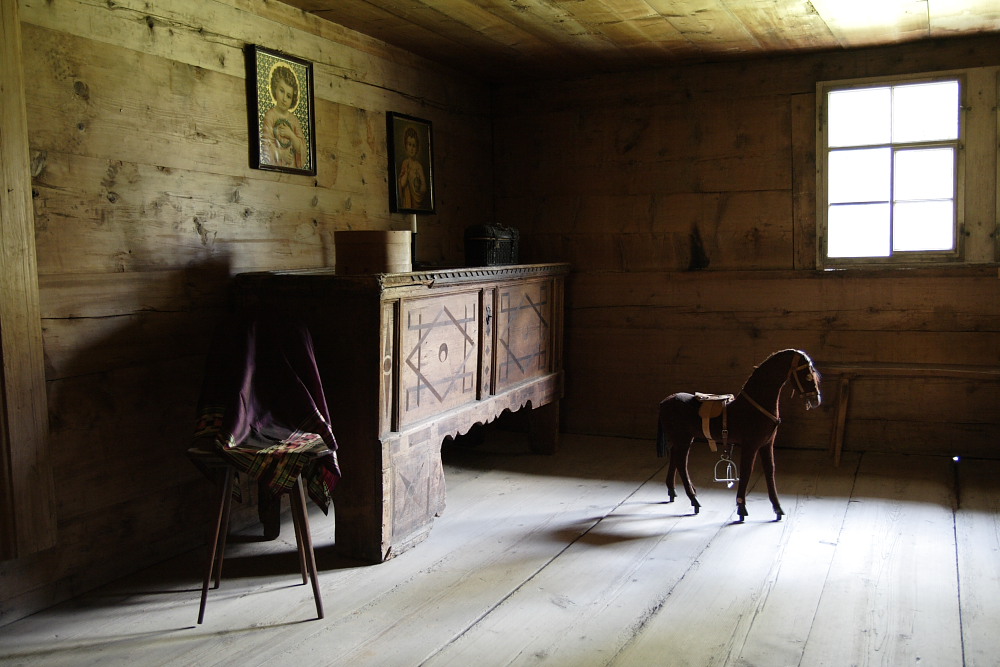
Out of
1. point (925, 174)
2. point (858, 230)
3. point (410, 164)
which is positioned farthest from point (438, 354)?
point (925, 174)

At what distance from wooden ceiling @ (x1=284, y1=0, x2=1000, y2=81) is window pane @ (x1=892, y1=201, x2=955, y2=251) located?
0.91 metres

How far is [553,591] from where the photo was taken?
302cm

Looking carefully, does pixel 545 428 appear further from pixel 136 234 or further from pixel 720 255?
pixel 136 234

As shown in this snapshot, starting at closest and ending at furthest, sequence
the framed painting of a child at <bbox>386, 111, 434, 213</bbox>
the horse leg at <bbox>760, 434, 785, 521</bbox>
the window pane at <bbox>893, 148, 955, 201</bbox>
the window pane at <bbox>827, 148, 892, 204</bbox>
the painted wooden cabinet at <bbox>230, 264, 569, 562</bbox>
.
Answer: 1. the painted wooden cabinet at <bbox>230, 264, 569, 562</bbox>
2. the horse leg at <bbox>760, 434, 785, 521</bbox>
3. the framed painting of a child at <bbox>386, 111, 434, 213</bbox>
4. the window pane at <bbox>893, 148, 955, 201</bbox>
5. the window pane at <bbox>827, 148, 892, 204</bbox>

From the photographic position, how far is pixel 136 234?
3.15 meters

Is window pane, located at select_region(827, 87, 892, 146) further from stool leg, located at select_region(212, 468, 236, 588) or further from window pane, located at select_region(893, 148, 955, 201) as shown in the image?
stool leg, located at select_region(212, 468, 236, 588)

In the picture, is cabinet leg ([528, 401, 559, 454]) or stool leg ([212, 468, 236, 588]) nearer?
stool leg ([212, 468, 236, 588])

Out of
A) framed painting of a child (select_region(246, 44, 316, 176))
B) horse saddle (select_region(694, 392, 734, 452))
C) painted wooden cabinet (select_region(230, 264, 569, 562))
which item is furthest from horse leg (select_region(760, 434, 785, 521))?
framed painting of a child (select_region(246, 44, 316, 176))

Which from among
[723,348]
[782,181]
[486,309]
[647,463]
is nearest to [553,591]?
[486,309]

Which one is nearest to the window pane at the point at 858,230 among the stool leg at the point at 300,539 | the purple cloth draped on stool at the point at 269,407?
the purple cloth draped on stool at the point at 269,407

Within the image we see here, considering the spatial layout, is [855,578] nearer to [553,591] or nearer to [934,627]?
[934,627]

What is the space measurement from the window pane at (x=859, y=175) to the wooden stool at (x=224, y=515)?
358 cm

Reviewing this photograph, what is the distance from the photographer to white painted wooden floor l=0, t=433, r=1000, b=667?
2.55 meters

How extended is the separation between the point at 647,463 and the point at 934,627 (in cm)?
224
